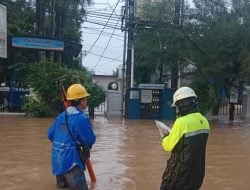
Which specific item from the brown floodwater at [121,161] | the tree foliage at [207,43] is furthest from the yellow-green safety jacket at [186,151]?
the tree foliage at [207,43]

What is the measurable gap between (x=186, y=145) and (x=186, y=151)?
0.20ft

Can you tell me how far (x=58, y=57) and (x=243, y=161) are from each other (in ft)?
82.6

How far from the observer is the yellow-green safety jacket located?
5.05 m

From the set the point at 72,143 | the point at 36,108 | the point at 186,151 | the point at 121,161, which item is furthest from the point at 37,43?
the point at 186,151

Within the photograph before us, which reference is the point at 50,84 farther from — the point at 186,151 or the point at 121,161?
the point at 186,151

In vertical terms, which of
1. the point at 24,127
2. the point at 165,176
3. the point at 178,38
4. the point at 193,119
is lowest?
the point at 24,127

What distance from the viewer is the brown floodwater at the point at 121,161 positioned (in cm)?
879

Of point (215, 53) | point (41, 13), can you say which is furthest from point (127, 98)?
point (41, 13)

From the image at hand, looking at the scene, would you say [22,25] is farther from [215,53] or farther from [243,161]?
[243,161]

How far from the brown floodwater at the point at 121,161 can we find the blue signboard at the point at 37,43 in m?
9.73

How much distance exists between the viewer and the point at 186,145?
16.7 feet

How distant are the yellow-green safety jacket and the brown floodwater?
330 centimetres

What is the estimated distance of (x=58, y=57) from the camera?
3578cm

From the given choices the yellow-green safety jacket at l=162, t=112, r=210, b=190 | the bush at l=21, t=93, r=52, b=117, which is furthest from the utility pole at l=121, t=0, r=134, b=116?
the yellow-green safety jacket at l=162, t=112, r=210, b=190
